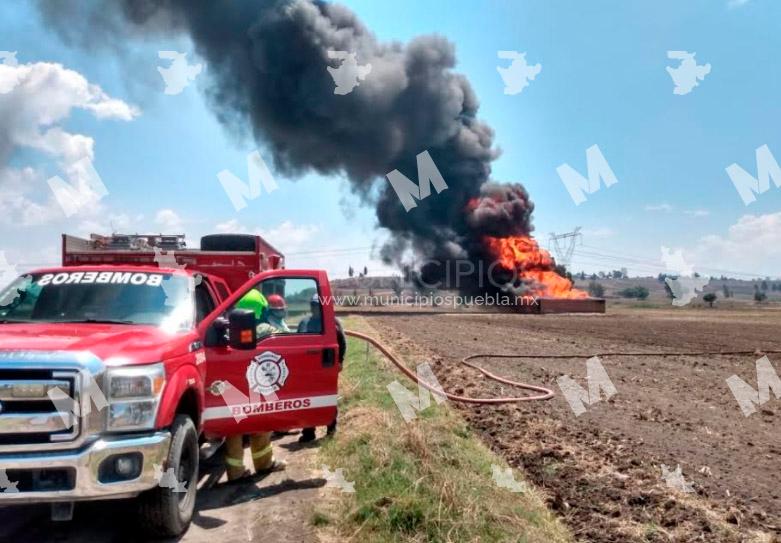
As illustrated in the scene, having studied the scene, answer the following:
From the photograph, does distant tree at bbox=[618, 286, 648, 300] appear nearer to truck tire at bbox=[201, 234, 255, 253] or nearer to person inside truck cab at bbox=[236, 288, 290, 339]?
truck tire at bbox=[201, 234, 255, 253]

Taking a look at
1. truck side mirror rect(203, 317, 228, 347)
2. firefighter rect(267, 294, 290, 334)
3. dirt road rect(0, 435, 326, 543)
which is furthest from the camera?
firefighter rect(267, 294, 290, 334)

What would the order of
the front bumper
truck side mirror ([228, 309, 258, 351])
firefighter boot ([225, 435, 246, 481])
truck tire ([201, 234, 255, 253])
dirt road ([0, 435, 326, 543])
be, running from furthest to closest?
truck tire ([201, 234, 255, 253]) → firefighter boot ([225, 435, 246, 481]) → truck side mirror ([228, 309, 258, 351]) → dirt road ([0, 435, 326, 543]) → the front bumper

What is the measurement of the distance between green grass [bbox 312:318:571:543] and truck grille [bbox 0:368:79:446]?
2128 millimetres

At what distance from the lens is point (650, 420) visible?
878 centimetres

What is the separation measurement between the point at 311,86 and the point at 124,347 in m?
41.3

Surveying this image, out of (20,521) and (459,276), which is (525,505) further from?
(459,276)

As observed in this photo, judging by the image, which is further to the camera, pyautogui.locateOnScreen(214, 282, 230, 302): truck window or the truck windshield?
pyautogui.locateOnScreen(214, 282, 230, 302): truck window

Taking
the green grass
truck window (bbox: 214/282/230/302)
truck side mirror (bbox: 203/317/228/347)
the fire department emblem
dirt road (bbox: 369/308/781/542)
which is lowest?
dirt road (bbox: 369/308/781/542)

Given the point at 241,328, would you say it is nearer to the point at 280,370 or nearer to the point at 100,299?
the point at 280,370

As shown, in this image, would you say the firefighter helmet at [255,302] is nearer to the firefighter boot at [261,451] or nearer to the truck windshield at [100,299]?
the truck windshield at [100,299]

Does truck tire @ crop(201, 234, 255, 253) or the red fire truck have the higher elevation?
truck tire @ crop(201, 234, 255, 253)

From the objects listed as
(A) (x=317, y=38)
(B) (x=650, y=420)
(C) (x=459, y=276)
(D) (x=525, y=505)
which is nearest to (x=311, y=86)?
(A) (x=317, y=38)

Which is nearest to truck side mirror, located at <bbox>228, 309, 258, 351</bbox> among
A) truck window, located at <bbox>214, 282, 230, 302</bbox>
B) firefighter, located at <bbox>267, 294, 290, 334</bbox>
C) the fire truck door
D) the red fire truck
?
the red fire truck

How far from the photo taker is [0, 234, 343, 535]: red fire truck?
4.14 m
